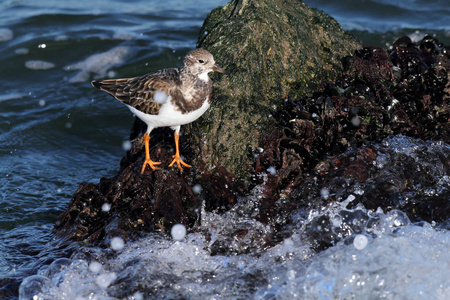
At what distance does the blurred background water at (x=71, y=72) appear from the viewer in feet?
19.4

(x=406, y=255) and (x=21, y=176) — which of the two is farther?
(x=21, y=176)

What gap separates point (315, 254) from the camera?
13.9ft

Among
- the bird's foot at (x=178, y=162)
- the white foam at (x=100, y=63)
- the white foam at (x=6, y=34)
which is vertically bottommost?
the white foam at (x=100, y=63)

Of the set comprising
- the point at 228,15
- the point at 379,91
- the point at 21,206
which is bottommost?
the point at 21,206

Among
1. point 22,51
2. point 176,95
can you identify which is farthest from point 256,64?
point 22,51

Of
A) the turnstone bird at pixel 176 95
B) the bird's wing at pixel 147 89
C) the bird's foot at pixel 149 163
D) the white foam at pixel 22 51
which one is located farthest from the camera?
the white foam at pixel 22 51

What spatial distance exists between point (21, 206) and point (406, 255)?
13.8ft

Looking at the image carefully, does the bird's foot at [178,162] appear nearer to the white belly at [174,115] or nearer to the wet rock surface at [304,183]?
the wet rock surface at [304,183]

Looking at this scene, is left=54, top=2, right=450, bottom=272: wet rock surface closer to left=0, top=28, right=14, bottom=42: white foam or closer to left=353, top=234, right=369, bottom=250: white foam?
left=353, top=234, right=369, bottom=250: white foam

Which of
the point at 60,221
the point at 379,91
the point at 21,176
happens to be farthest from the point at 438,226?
the point at 21,176

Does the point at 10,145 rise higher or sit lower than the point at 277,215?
lower

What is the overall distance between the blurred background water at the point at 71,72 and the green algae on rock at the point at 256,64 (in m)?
2.05

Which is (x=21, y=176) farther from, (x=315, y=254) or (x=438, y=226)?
(x=438, y=226)

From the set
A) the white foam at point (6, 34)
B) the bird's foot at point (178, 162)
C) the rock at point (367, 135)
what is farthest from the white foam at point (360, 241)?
the white foam at point (6, 34)
